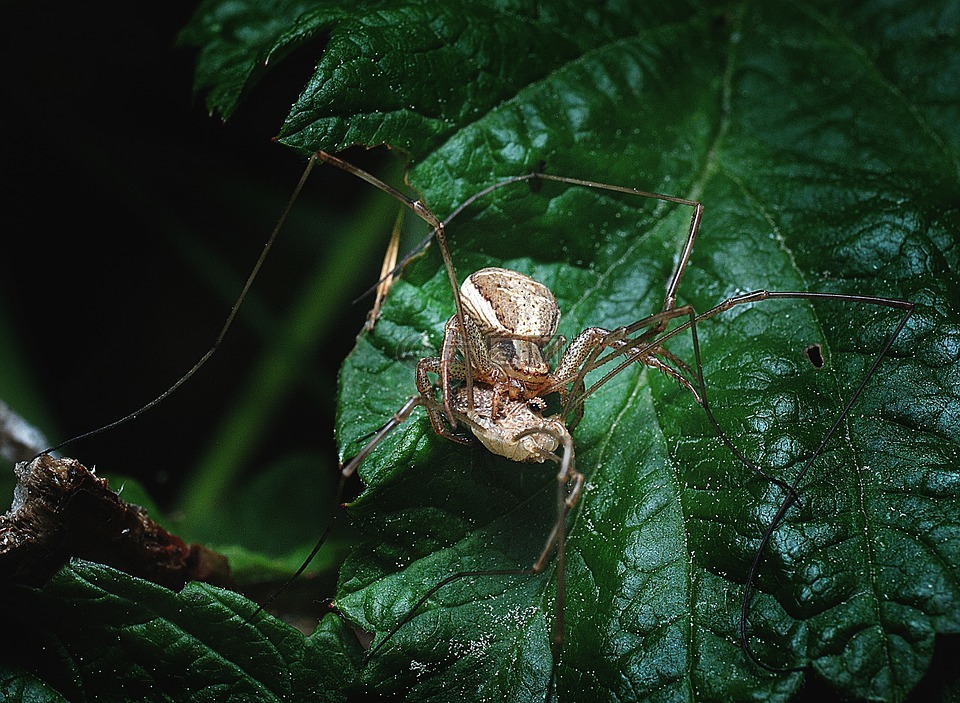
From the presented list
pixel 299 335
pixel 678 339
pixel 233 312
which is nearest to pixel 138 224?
pixel 299 335

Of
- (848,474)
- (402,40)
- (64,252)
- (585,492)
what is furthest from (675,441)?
(64,252)

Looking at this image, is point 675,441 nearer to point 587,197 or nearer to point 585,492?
point 585,492

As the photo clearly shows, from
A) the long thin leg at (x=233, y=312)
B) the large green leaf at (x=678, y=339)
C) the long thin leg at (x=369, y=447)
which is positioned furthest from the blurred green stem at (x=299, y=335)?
the long thin leg at (x=369, y=447)

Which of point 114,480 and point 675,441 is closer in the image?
point 675,441

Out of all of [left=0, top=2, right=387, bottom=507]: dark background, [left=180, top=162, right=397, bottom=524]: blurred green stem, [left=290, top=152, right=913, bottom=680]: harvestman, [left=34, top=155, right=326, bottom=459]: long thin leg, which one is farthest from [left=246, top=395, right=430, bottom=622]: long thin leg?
[left=180, top=162, right=397, bottom=524]: blurred green stem

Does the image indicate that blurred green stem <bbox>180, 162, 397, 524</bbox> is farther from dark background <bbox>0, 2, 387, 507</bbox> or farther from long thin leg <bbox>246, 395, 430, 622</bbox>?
long thin leg <bbox>246, 395, 430, 622</bbox>

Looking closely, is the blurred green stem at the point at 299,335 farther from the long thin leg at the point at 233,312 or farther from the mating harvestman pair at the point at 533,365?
the mating harvestman pair at the point at 533,365

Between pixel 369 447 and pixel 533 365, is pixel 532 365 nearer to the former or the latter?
pixel 533 365
